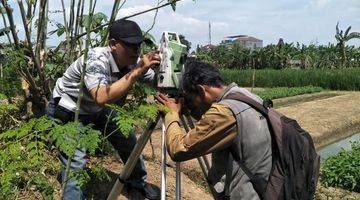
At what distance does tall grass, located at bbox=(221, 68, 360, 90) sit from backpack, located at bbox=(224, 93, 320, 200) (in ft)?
61.6

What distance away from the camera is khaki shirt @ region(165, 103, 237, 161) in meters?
2.35

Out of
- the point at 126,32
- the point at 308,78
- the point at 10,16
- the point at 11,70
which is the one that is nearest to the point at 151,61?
the point at 126,32

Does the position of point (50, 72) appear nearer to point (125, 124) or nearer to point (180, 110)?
point (180, 110)

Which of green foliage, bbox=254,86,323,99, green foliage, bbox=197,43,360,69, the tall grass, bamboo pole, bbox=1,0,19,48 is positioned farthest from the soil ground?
green foliage, bbox=197,43,360,69

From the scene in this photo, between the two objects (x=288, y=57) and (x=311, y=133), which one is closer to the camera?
(x=311, y=133)

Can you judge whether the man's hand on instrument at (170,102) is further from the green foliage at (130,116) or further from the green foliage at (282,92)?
the green foliage at (282,92)

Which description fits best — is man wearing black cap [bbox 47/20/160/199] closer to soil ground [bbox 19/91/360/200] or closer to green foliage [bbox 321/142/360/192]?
soil ground [bbox 19/91/360/200]

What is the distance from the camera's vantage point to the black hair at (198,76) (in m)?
2.46

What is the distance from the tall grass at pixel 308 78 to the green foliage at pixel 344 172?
15.5 metres

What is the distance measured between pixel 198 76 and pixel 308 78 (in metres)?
22.4

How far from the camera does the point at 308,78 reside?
78.7 ft

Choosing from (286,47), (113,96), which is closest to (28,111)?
(113,96)

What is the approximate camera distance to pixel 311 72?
2441 cm

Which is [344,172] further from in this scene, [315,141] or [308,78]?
[308,78]
